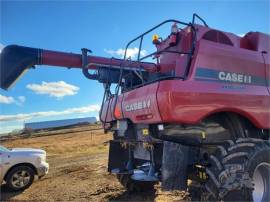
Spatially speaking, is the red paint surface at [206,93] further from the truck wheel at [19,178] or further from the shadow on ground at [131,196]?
the truck wheel at [19,178]

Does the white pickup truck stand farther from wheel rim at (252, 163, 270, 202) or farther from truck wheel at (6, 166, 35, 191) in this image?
wheel rim at (252, 163, 270, 202)

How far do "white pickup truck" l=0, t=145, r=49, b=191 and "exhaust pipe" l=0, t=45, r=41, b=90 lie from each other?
11.5 feet

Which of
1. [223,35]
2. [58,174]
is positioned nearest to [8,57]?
[223,35]

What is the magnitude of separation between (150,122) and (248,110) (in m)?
1.67

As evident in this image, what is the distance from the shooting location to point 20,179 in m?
8.82

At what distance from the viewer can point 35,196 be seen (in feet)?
25.6

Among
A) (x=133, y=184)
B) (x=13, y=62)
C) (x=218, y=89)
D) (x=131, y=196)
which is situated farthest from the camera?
(x=133, y=184)

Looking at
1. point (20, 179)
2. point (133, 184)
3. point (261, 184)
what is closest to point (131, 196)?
point (133, 184)

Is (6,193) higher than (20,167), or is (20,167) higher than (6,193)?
(20,167)

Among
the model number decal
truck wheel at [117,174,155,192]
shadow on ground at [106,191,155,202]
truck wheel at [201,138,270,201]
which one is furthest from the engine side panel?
truck wheel at [117,174,155,192]

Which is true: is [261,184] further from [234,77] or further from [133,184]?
[133,184]

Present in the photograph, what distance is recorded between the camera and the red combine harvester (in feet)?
15.0

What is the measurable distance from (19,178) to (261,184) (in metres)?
6.49

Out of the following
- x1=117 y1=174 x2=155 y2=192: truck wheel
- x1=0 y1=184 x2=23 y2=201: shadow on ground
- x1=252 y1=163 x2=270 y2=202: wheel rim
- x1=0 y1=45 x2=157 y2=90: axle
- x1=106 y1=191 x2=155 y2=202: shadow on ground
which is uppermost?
x1=0 y1=45 x2=157 y2=90: axle
